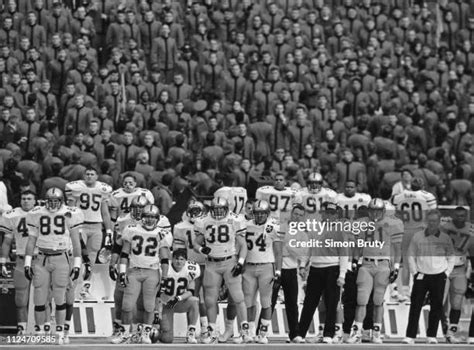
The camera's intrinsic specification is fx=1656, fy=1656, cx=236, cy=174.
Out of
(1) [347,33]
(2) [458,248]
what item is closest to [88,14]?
(1) [347,33]

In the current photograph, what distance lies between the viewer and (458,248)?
2469 centimetres

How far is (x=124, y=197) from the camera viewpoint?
2597 centimetres

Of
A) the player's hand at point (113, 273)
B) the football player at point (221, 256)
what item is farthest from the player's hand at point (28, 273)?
the football player at point (221, 256)

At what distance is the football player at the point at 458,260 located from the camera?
24.5 metres

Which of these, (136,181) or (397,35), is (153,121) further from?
(397,35)

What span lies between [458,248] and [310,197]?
2.56 metres

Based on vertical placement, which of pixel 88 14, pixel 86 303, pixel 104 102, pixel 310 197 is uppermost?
pixel 88 14

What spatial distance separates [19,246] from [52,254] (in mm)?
889

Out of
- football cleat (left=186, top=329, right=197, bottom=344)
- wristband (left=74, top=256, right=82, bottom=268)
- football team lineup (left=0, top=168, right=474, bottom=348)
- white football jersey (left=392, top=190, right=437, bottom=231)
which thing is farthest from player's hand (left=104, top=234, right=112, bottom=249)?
white football jersey (left=392, top=190, right=437, bottom=231)

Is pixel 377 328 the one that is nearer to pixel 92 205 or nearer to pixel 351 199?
pixel 351 199

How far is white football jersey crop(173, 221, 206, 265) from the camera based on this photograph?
24.6 metres

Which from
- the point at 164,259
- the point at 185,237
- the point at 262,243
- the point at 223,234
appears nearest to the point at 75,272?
the point at 164,259

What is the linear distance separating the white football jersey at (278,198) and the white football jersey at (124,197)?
1778 millimetres

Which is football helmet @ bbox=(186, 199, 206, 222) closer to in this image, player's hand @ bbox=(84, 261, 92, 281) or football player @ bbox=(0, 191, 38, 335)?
player's hand @ bbox=(84, 261, 92, 281)
